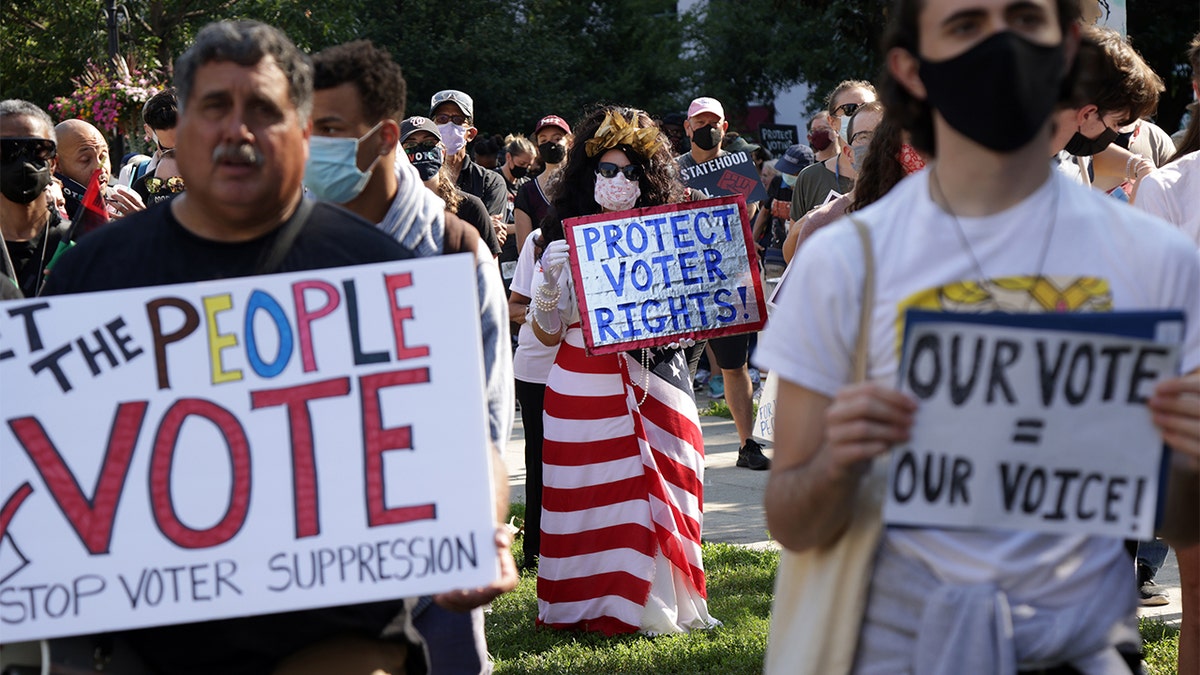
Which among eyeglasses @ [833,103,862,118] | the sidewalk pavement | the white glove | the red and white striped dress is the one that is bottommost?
the sidewalk pavement

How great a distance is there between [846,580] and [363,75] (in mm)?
2239

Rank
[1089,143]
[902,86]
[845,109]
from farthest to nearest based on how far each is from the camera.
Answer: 1. [845,109]
2. [1089,143]
3. [902,86]

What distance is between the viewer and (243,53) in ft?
9.79

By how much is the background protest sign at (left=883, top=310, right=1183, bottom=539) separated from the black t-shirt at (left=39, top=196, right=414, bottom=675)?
1.21 meters

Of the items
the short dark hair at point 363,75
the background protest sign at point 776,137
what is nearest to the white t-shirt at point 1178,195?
the short dark hair at point 363,75

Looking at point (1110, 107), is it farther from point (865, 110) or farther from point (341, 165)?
point (341, 165)

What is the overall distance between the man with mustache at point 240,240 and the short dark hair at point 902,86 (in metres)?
1.09

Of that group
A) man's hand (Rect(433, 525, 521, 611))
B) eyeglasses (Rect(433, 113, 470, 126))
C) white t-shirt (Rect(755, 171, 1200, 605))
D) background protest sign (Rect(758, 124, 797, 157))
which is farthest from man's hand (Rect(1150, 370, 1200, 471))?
background protest sign (Rect(758, 124, 797, 157))

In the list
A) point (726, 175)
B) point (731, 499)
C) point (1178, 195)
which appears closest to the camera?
point (1178, 195)

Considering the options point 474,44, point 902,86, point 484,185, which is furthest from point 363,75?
point 474,44

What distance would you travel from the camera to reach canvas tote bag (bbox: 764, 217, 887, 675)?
8.23ft

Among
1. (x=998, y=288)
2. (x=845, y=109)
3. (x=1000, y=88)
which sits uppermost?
(x=845, y=109)

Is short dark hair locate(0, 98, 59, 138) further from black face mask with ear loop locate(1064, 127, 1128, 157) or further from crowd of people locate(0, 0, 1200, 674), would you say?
black face mask with ear loop locate(1064, 127, 1128, 157)

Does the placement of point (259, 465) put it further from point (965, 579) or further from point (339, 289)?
point (965, 579)
